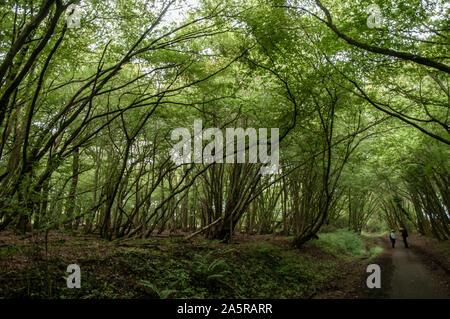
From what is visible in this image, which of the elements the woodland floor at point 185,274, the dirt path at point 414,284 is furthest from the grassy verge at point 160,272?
the dirt path at point 414,284

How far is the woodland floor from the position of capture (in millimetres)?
4664

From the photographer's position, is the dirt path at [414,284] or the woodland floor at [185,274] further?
the dirt path at [414,284]

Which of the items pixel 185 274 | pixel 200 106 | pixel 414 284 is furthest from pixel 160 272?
pixel 414 284

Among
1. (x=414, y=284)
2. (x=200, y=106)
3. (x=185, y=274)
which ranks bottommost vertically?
(x=414, y=284)

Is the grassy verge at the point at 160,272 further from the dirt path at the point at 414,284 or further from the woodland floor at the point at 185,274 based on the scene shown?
the dirt path at the point at 414,284

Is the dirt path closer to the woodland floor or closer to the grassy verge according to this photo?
the woodland floor

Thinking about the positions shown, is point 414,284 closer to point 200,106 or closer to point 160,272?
point 160,272

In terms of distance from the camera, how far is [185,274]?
6258mm

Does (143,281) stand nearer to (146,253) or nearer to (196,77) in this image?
(146,253)

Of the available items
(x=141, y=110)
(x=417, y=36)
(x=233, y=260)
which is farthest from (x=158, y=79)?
(x=417, y=36)

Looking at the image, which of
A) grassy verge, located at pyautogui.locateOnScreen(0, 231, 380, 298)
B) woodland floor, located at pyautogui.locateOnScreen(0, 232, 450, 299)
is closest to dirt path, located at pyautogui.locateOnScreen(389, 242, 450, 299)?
woodland floor, located at pyautogui.locateOnScreen(0, 232, 450, 299)

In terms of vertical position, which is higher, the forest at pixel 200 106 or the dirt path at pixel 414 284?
the forest at pixel 200 106

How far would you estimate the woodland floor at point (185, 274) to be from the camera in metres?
4.66
